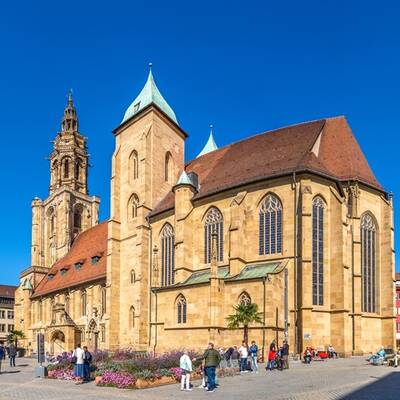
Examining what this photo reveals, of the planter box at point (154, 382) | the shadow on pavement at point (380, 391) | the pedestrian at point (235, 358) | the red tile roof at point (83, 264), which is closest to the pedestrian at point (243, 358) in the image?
the pedestrian at point (235, 358)

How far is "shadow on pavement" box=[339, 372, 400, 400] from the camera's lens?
16.7 meters

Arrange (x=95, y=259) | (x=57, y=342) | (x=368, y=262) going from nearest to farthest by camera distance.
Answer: (x=368, y=262), (x=57, y=342), (x=95, y=259)

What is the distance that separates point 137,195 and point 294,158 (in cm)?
1640

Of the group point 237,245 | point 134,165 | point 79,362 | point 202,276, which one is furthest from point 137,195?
point 79,362

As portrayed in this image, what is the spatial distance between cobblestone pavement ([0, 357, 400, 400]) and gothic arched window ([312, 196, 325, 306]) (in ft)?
33.1

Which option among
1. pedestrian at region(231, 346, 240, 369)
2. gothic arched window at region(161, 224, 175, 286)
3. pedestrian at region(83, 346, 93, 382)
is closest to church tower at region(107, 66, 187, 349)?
gothic arched window at region(161, 224, 175, 286)

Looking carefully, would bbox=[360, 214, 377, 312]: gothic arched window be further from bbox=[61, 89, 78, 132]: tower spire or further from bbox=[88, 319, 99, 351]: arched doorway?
bbox=[61, 89, 78, 132]: tower spire

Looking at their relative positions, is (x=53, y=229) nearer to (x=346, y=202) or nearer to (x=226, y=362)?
(x=346, y=202)

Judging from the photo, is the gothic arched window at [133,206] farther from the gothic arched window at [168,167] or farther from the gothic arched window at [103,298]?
the gothic arched window at [103,298]

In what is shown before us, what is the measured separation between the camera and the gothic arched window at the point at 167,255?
45.4 m

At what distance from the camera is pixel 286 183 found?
3738 centimetres

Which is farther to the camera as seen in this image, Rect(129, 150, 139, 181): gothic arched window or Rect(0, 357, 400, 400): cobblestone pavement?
Rect(129, 150, 139, 181): gothic arched window

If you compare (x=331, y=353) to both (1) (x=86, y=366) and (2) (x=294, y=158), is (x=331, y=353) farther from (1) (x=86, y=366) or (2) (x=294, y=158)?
(1) (x=86, y=366)

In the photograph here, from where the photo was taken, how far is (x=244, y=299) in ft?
113
